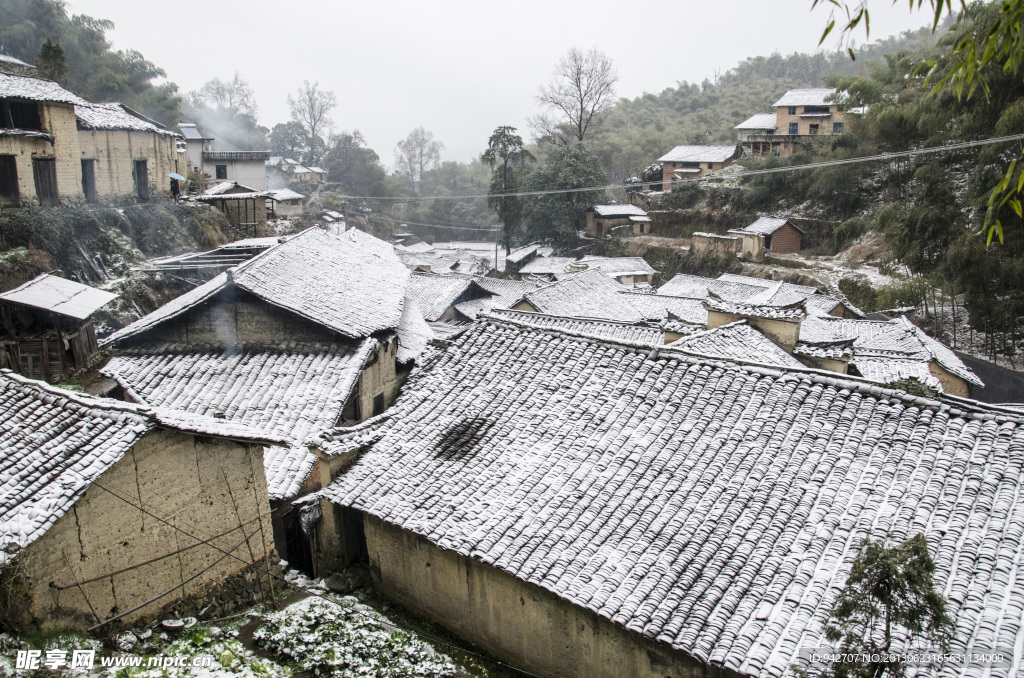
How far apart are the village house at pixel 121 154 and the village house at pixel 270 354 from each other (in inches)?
597

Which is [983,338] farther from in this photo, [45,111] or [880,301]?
[45,111]

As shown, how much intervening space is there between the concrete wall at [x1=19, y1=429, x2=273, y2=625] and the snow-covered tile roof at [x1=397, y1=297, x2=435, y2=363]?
7446 millimetres

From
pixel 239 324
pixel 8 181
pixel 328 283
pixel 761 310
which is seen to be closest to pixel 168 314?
pixel 239 324

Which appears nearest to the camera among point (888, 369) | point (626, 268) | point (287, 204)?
point (888, 369)

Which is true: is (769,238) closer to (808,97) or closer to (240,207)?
(808,97)

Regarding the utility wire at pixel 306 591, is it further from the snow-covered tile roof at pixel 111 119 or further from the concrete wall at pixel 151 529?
the snow-covered tile roof at pixel 111 119

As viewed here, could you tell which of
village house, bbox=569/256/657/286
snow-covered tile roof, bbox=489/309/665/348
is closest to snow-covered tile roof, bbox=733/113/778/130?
village house, bbox=569/256/657/286

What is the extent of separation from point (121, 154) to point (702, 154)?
157ft

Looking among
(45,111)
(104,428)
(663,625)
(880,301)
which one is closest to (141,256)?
(45,111)

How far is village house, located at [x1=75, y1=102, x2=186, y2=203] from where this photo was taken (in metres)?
25.8

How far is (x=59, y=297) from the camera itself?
54.7 feet

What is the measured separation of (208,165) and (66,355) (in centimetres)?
3147

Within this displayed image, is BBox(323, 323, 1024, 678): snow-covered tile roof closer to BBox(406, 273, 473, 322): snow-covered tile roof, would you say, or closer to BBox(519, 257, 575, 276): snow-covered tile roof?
BBox(406, 273, 473, 322): snow-covered tile roof

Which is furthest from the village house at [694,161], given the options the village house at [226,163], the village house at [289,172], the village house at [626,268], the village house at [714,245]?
the village house at [289,172]
